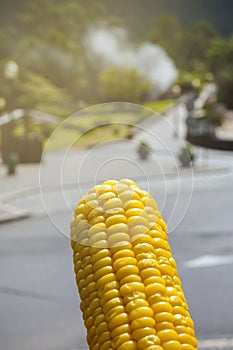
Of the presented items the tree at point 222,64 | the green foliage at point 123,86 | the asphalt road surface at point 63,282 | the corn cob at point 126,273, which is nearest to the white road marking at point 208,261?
the asphalt road surface at point 63,282

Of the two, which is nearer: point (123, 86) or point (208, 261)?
point (208, 261)

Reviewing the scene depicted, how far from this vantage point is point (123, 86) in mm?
115875

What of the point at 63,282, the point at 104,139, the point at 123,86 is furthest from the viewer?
the point at 123,86

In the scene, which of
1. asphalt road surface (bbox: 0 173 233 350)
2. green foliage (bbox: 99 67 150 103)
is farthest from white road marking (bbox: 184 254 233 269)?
green foliage (bbox: 99 67 150 103)

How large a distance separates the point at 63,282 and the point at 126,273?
1042cm

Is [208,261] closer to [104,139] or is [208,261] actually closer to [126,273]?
[104,139]

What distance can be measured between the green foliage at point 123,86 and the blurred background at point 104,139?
0.30 m

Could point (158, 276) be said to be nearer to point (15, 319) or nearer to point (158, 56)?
point (15, 319)

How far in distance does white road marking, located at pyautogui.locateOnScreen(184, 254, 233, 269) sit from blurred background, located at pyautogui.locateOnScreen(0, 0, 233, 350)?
0.05m

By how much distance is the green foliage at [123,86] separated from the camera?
115319mm

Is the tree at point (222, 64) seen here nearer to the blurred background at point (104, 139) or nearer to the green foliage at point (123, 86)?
the blurred background at point (104, 139)

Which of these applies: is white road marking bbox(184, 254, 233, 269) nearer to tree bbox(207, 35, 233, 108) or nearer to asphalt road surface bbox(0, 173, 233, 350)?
asphalt road surface bbox(0, 173, 233, 350)

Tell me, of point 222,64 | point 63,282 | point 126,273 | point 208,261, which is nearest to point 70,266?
point 63,282

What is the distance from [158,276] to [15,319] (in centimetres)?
815
